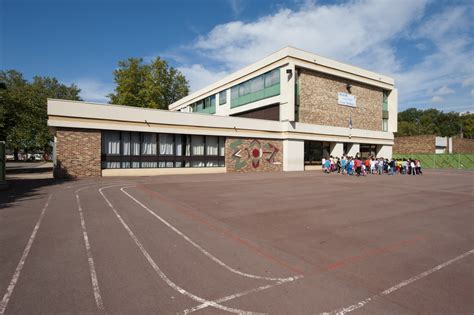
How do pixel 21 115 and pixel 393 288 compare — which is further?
pixel 21 115

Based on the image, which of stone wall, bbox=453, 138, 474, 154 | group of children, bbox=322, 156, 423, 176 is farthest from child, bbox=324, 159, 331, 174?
stone wall, bbox=453, 138, 474, 154

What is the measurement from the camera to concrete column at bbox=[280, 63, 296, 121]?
86.1 ft

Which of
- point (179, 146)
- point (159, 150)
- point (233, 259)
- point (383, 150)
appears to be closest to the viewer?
point (233, 259)

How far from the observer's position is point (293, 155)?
27.5 metres

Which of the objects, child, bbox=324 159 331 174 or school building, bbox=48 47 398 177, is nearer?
school building, bbox=48 47 398 177

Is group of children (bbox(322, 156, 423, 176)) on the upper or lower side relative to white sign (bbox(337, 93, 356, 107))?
lower

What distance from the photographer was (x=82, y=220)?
700cm

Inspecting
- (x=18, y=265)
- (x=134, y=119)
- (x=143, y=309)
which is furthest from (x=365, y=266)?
(x=134, y=119)

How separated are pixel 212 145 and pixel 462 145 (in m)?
A: 53.5

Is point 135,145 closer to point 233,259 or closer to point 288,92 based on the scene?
point 288,92

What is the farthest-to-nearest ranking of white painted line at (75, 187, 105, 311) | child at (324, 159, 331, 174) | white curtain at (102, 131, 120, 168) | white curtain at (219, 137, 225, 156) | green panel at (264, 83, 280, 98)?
1. green panel at (264, 83, 280, 98)
2. child at (324, 159, 331, 174)
3. white curtain at (219, 137, 225, 156)
4. white curtain at (102, 131, 120, 168)
5. white painted line at (75, 187, 105, 311)

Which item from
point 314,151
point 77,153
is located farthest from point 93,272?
point 314,151

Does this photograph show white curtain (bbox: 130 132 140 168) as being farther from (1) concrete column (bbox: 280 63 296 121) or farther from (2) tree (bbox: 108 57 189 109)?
(2) tree (bbox: 108 57 189 109)

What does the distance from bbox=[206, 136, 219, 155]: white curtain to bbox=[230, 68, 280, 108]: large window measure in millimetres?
9534
